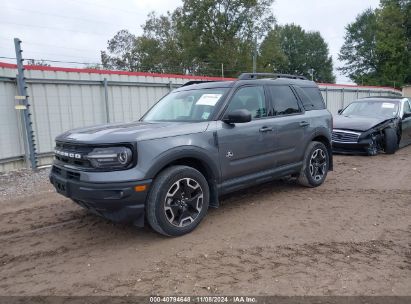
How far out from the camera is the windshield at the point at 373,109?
32.7 ft

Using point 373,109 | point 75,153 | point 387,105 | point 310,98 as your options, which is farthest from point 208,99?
point 387,105

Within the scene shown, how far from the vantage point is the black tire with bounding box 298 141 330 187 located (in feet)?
19.2

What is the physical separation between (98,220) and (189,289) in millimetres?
2164

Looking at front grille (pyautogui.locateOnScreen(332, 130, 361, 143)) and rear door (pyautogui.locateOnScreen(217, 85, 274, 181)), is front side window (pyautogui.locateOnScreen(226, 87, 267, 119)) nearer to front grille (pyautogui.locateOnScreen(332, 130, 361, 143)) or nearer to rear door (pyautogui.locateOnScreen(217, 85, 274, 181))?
rear door (pyautogui.locateOnScreen(217, 85, 274, 181))

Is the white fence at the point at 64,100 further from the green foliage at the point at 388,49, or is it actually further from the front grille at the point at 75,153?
the green foliage at the point at 388,49

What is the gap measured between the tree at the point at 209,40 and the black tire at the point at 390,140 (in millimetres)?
37386

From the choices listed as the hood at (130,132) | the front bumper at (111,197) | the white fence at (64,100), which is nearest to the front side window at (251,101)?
the hood at (130,132)

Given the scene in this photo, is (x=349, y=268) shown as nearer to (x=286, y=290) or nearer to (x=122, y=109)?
(x=286, y=290)

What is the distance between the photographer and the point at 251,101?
16.3ft

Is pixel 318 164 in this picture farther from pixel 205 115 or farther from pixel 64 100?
pixel 64 100

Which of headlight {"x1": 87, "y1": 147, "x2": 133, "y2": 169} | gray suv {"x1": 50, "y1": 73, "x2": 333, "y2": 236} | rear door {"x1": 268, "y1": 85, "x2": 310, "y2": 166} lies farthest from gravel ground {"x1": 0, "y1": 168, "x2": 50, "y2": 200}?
rear door {"x1": 268, "y1": 85, "x2": 310, "y2": 166}

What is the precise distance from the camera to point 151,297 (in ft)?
9.38

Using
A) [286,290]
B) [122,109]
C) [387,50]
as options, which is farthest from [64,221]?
[387,50]

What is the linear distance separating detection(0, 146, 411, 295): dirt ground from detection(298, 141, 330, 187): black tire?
38 cm
